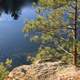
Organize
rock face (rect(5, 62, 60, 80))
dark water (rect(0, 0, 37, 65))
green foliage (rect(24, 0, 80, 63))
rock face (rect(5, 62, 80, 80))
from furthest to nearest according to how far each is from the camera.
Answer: dark water (rect(0, 0, 37, 65))
green foliage (rect(24, 0, 80, 63))
rock face (rect(5, 62, 60, 80))
rock face (rect(5, 62, 80, 80))

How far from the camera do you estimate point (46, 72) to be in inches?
433

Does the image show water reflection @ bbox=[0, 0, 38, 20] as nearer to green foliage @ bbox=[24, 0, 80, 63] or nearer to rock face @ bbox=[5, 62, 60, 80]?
green foliage @ bbox=[24, 0, 80, 63]

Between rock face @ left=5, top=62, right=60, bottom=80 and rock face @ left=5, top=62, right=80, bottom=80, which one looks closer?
rock face @ left=5, top=62, right=80, bottom=80

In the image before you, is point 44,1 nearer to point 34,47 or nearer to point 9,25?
point 34,47

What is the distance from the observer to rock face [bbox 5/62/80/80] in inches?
410

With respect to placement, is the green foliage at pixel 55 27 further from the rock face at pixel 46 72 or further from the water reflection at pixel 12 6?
the water reflection at pixel 12 6

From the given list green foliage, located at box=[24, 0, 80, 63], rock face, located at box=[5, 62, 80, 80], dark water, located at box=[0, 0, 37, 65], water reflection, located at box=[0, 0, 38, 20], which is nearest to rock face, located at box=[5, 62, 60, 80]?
rock face, located at box=[5, 62, 80, 80]


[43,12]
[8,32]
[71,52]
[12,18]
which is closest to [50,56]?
[71,52]

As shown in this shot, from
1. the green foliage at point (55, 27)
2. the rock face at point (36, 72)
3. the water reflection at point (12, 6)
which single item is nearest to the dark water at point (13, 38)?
the water reflection at point (12, 6)

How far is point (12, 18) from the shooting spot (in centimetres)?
4734

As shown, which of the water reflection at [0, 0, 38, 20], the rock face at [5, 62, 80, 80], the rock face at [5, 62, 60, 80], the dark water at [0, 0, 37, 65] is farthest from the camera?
the water reflection at [0, 0, 38, 20]

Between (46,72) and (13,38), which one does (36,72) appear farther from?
Answer: (13,38)

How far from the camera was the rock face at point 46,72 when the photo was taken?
1040 cm

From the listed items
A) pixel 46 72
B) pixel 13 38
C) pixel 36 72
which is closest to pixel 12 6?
pixel 13 38
